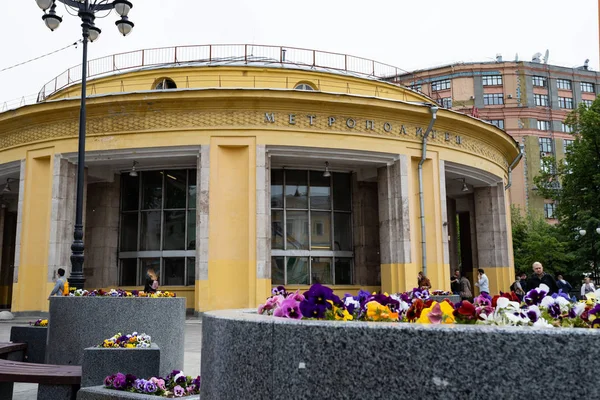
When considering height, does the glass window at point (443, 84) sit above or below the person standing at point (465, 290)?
above

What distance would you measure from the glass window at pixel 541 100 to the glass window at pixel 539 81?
1179mm

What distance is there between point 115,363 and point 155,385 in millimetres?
757

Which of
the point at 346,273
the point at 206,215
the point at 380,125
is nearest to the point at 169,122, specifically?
the point at 206,215

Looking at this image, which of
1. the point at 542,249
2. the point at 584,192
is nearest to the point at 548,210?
the point at 542,249

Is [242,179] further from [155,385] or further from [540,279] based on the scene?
[155,385]

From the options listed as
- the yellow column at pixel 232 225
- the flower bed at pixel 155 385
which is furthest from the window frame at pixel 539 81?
the flower bed at pixel 155 385

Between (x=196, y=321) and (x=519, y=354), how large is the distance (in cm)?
1548

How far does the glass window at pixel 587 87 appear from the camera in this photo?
201 ft

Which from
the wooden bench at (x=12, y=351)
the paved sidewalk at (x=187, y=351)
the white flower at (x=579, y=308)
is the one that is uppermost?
the white flower at (x=579, y=308)

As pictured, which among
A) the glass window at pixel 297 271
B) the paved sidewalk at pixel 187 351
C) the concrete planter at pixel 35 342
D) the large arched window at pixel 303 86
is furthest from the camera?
the large arched window at pixel 303 86

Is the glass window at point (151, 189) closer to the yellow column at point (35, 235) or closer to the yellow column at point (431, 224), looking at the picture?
the yellow column at point (35, 235)

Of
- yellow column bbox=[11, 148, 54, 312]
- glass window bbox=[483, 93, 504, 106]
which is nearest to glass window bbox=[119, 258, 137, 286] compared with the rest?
yellow column bbox=[11, 148, 54, 312]

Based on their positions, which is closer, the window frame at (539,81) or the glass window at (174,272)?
the glass window at (174,272)

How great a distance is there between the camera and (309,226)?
816 inches
